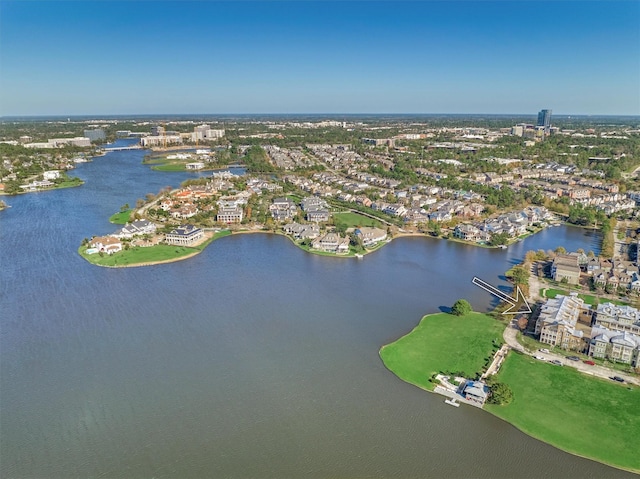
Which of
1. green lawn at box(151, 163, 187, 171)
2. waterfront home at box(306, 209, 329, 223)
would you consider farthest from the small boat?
green lawn at box(151, 163, 187, 171)

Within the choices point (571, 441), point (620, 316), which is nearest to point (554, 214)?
point (620, 316)

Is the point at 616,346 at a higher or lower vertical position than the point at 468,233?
lower

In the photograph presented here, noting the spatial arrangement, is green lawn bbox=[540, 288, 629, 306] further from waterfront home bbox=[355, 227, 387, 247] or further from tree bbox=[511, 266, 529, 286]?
waterfront home bbox=[355, 227, 387, 247]

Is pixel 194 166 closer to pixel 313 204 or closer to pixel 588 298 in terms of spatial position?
pixel 313 204

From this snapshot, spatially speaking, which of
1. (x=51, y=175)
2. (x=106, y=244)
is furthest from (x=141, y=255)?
(x=51, y=175)

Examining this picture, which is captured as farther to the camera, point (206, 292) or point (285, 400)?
point (206, 292)

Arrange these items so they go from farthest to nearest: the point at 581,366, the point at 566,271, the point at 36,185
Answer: the point at 36,185, the point at 566,271, the point at 581,366

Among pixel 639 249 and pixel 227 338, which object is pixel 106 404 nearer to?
pixel 227 338
